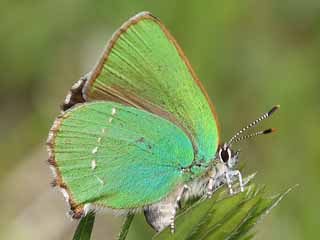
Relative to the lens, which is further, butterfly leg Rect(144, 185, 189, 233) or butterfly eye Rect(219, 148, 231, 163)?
butterfly eye Rect(219, 148, 231, 163)

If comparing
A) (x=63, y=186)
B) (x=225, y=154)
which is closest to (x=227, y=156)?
(x=225, y=154)

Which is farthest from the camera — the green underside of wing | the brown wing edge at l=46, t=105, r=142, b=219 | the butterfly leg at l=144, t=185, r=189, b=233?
the green underside of wing

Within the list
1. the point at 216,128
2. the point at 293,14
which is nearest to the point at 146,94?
the point at 216,128

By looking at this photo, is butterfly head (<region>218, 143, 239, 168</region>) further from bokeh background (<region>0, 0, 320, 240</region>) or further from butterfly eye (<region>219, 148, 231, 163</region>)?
bokeh background (<region>0, 0, 320, 240</region>)

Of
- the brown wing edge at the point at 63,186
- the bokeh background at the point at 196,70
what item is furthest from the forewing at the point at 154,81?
the bokeh background at the point at 196,70

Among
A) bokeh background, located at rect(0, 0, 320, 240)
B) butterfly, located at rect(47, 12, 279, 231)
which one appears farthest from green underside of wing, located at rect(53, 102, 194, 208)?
bokeh background, located at rect(0, 0, 320, 240)

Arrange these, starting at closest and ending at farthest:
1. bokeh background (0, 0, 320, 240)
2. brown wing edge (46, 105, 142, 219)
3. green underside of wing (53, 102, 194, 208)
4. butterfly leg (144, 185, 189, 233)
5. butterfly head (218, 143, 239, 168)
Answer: brown wing edge (46, 105, 142, 219) → butterfly leg (144, 185, 189, 233) → green underside of wing (53, 102, 194, 208) → butterfly head (218, 143, 239, 168) → bokeh background (0, 0, 320, 240)
